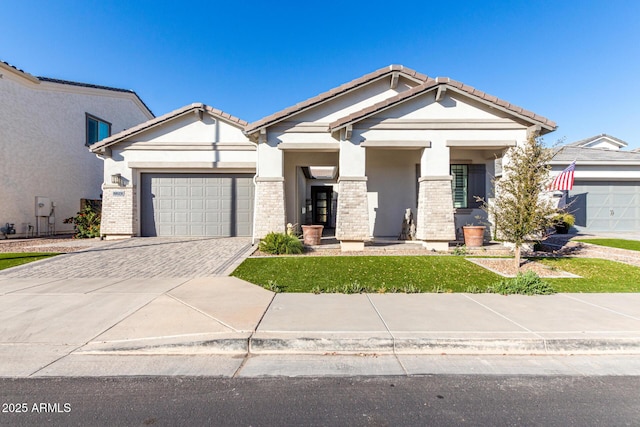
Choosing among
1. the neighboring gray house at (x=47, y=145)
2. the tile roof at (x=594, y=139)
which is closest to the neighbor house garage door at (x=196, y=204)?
the neighboring gray house at (x=47, y=145)

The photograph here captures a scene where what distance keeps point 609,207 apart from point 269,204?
1740 centimetres

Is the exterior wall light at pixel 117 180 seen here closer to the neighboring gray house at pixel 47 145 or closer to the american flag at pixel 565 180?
the neighboring gray house at pixel 47 145

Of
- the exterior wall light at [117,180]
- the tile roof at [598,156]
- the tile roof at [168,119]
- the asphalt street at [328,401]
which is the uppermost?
the tile roof at [168,119]

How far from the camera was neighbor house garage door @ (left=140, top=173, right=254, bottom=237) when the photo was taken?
45.0 feet

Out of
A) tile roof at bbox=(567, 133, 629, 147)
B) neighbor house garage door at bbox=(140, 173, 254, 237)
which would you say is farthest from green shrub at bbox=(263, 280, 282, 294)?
tile roof at bbox=(567, 133, 629, 147)

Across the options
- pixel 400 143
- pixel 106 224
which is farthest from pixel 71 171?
pixel 400 143

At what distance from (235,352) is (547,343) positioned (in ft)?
12.5

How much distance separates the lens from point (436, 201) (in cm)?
1041

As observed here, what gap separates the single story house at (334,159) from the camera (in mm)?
10508

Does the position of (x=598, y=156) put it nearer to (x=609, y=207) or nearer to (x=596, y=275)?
(x=609, y=207)

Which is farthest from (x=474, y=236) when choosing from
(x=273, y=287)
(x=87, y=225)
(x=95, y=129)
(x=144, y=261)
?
(x=95, y=129)

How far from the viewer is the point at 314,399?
2824 mm

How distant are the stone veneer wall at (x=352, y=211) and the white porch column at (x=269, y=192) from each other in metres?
2.20

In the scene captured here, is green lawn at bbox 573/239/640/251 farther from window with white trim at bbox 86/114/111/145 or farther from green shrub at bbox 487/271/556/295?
window with white trim at bbox 86/114/111/145
